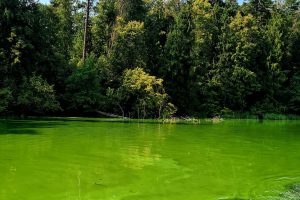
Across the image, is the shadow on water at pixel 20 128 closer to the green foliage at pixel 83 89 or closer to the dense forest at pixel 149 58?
the dense forest at pixel 149 58

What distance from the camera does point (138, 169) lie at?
10.5 m

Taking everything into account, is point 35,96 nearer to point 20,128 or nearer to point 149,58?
point 20,128

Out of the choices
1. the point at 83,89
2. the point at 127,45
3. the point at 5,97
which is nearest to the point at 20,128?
the point at 5,97

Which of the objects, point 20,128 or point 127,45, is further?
point 127,45

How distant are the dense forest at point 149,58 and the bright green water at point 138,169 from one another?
15.3 m

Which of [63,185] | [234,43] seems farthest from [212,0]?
[63,185]

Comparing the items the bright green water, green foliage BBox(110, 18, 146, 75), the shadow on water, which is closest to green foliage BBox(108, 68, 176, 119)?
green foliage BBox(110, 18, 146, 75)

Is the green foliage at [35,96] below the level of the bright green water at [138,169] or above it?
above

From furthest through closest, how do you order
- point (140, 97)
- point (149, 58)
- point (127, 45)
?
point (149, 58)
point (127, 45)
point (140, 97)

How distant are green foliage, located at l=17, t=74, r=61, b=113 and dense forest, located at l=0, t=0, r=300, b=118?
72mm

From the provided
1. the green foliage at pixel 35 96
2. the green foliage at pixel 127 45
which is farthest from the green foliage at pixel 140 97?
the green foliage at pixel 35 96

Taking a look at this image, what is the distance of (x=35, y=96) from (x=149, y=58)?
51.5 feet

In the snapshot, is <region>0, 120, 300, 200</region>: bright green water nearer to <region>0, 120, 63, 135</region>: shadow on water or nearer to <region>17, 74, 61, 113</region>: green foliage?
<region>0, 120, 63, 135</region>: shadow on water

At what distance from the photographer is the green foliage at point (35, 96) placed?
1145 inches
